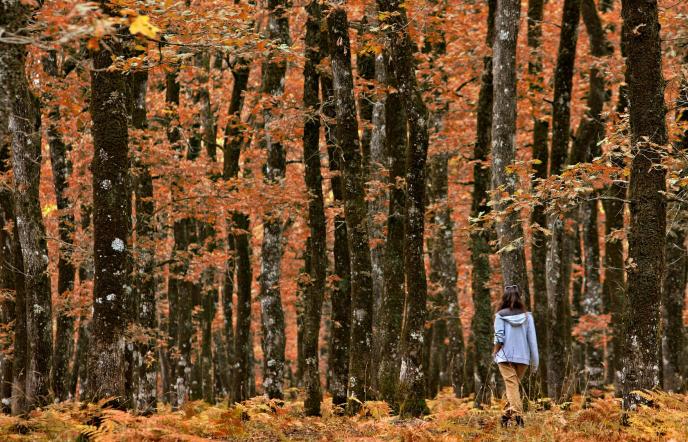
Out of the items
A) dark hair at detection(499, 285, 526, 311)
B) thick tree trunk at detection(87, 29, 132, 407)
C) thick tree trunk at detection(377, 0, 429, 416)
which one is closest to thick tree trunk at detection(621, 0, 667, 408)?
dark hair at detection(499, 285, 526, 311)

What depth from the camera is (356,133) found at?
14.3 meters

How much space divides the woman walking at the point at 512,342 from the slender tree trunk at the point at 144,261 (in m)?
9.16

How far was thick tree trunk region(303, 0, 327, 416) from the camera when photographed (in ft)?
50.5

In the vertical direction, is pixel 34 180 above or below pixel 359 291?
above

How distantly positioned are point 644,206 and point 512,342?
3147mm

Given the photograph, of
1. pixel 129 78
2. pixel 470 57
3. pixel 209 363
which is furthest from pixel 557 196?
pixel 209 363

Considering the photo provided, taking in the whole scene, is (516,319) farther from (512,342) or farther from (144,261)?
(144,261)

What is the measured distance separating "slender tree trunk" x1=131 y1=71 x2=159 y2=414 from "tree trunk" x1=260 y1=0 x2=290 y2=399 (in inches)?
112

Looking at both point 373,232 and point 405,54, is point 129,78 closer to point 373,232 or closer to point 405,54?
point 405,54

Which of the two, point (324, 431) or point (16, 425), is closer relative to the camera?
point (16, 425)

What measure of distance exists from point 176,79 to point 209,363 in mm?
11659

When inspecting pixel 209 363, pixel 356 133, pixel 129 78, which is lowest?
pixel 209 363

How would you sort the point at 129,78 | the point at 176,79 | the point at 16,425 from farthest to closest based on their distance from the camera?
1. the point at 176,79
2. the point at 129,78
3. the point at 16,425

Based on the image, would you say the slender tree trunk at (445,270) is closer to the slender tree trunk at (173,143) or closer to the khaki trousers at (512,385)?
the slender tree trunk at (173,143)
